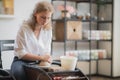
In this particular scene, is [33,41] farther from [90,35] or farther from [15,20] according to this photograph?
[90,35]

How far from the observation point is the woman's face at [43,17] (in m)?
2.48

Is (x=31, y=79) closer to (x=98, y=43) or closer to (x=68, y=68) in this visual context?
(x=68, y=68)

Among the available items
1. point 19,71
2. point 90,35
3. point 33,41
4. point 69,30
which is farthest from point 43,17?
point 90,35

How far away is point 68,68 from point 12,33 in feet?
7.07

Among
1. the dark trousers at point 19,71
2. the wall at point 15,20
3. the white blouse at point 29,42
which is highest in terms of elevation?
the wall at point 15,20

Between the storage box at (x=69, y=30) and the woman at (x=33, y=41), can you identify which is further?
the storage box at (x=69, y=30)

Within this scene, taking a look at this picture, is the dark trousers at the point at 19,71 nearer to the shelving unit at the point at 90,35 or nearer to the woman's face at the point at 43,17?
the woman's face at the point at 43,17

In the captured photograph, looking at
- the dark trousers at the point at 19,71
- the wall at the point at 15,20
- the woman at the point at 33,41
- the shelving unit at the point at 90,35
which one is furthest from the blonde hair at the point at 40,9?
the shelving unit at the point at 90,35

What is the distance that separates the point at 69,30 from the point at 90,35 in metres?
0.46

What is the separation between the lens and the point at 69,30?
454 centimetres

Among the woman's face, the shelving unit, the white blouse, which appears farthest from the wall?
the woman's face

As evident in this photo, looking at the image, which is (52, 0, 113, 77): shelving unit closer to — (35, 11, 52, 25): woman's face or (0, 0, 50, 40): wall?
(0, 0, 50, 40): wall

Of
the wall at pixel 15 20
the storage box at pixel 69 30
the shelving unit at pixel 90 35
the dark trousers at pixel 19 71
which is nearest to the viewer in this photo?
the dark trousers at pixel 19 71

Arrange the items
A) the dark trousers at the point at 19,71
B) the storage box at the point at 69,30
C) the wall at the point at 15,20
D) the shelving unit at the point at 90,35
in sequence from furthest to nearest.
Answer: the shelving unit at the point at 90,35 < the storage box at the point at 69,30 < the wall at the point at 15,20 < the dark trousers at the point at 19,71
